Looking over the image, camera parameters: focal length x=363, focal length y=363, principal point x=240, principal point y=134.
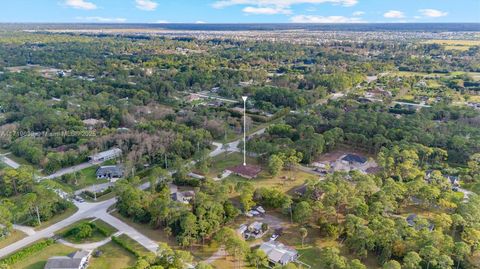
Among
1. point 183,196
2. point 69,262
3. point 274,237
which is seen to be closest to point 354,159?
point 274,237

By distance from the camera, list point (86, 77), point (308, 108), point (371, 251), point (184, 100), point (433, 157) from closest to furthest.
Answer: point (371, 251) < point (433, 157) < point (308, 108) < point (184, 100) < point (86, 77)

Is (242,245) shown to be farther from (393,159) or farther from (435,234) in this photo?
(393,159)

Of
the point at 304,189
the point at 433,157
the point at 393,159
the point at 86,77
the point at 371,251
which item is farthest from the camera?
the point at 86,77

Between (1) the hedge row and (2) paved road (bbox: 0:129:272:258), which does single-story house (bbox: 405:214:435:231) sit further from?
(1) the hedge row

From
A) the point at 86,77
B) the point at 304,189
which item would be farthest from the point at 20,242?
the point at 86,77

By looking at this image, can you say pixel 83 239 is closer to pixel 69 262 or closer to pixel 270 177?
pixel 69 262

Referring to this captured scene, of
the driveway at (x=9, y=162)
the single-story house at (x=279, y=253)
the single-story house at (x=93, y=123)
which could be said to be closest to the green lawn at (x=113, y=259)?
the single-story house at (x=279, y=253)

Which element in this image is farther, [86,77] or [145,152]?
[86,77]

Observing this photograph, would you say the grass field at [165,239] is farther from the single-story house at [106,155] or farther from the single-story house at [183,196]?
the single-story house at [106,155]
